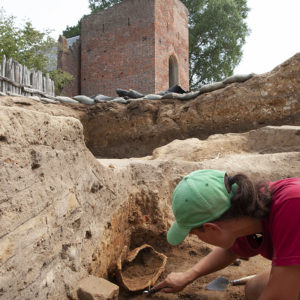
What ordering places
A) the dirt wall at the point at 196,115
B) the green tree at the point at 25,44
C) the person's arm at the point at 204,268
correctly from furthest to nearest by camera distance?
the green tree at the point at 25,44
the dirt wall at the point at 196,115
the person's arm at the point at 204,268

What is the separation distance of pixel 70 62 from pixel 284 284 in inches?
504

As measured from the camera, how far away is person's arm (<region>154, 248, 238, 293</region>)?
1.50m

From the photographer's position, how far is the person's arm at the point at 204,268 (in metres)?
1.50

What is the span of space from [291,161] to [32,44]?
37.3 ft

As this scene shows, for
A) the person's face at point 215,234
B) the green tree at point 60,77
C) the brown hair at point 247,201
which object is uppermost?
the green tree at point 60,77

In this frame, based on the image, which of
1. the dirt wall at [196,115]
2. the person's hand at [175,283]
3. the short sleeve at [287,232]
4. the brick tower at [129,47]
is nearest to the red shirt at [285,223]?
the short sleeve at [287,232]

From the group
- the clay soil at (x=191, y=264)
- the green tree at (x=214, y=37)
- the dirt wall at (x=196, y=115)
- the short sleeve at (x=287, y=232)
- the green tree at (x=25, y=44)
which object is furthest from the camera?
the green tree at (x=214, y=37)

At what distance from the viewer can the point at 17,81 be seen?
6.02 metres

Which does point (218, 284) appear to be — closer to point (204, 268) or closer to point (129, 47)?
point (204, 268)

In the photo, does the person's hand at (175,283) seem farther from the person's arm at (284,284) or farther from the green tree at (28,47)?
the green tree at (28,47)

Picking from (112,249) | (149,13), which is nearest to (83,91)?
(149,13)

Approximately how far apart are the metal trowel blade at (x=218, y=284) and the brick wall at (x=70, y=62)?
1139cm

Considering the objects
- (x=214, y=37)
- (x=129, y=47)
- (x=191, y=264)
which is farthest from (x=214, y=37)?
(x=191, y=264)

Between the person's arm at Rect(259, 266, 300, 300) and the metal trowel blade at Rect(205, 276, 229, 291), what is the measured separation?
0.81 meters
